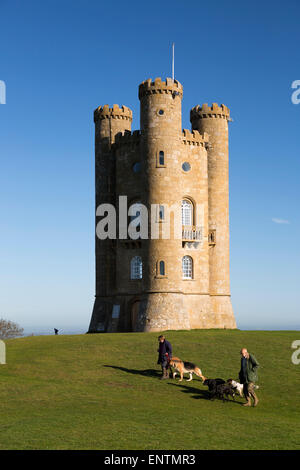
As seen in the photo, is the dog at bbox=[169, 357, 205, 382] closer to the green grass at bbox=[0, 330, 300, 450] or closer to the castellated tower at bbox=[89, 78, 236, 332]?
the green grass at bbox=[0, 330, 300, 450]

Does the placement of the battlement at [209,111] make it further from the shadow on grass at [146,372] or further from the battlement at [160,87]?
the shadow on grass at [146,372]

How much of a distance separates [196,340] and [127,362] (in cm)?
812

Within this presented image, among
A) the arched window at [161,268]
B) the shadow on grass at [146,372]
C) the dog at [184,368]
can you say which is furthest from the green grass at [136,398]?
the arched window at [161,268]

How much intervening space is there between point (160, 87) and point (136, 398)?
117 ft

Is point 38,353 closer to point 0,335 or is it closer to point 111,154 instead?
point 111,154

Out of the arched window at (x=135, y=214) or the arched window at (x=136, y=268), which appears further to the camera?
the arched window at (x=136, y=268)

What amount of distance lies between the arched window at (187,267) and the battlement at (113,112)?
16763 millimetres

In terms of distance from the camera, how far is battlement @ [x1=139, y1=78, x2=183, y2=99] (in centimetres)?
5466

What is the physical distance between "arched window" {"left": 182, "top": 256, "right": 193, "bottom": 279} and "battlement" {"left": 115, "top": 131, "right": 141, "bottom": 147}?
12.6 meters

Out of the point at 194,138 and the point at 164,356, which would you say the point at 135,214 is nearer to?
the point at 194,138

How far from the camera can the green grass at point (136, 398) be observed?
731 inches

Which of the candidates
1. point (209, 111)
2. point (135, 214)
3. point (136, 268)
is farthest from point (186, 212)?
point (209, 111)

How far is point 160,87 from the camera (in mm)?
54625
